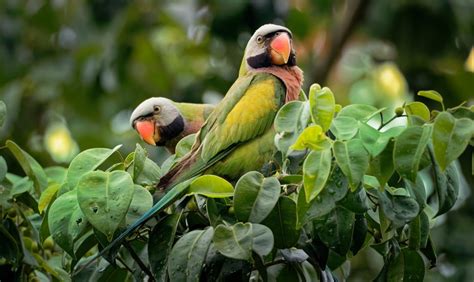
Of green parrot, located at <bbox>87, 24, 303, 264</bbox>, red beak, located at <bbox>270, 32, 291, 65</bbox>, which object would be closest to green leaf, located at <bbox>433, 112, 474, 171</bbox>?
green parrot, located at <bbox>87, 24, 303, 264</bbox>

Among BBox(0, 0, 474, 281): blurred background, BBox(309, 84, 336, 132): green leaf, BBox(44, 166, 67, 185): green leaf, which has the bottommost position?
BBox(0, 0, 474, 281): blurred background

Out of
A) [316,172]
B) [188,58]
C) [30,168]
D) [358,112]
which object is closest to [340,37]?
[188,58]

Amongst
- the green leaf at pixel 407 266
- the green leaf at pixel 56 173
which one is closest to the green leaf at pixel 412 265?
the green leaf at pixel 407 266

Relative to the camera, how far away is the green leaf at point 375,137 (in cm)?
218

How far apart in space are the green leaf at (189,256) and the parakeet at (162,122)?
4.85ft

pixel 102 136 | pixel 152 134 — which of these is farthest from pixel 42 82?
pixel 152 134

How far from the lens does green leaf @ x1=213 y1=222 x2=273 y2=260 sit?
215 centimetres

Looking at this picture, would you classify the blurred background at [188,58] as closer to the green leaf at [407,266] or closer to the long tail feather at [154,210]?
the green leaf at [407,266]

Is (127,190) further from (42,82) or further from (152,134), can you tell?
(42,82)

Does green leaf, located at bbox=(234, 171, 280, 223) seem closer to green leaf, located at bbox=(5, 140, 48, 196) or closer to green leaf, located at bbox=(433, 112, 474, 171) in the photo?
green leaf, located at bbox=(433, 112, 474, 171)

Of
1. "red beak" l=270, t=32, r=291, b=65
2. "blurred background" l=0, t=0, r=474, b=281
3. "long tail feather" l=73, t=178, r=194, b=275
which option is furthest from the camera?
"blurred background" l=0, t=0, r=474, b=281

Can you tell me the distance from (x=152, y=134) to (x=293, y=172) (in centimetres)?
143

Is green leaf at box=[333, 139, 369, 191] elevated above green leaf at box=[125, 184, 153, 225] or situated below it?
above

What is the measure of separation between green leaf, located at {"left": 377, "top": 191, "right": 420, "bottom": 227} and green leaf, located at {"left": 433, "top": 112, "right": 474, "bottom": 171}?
0.61 feet
